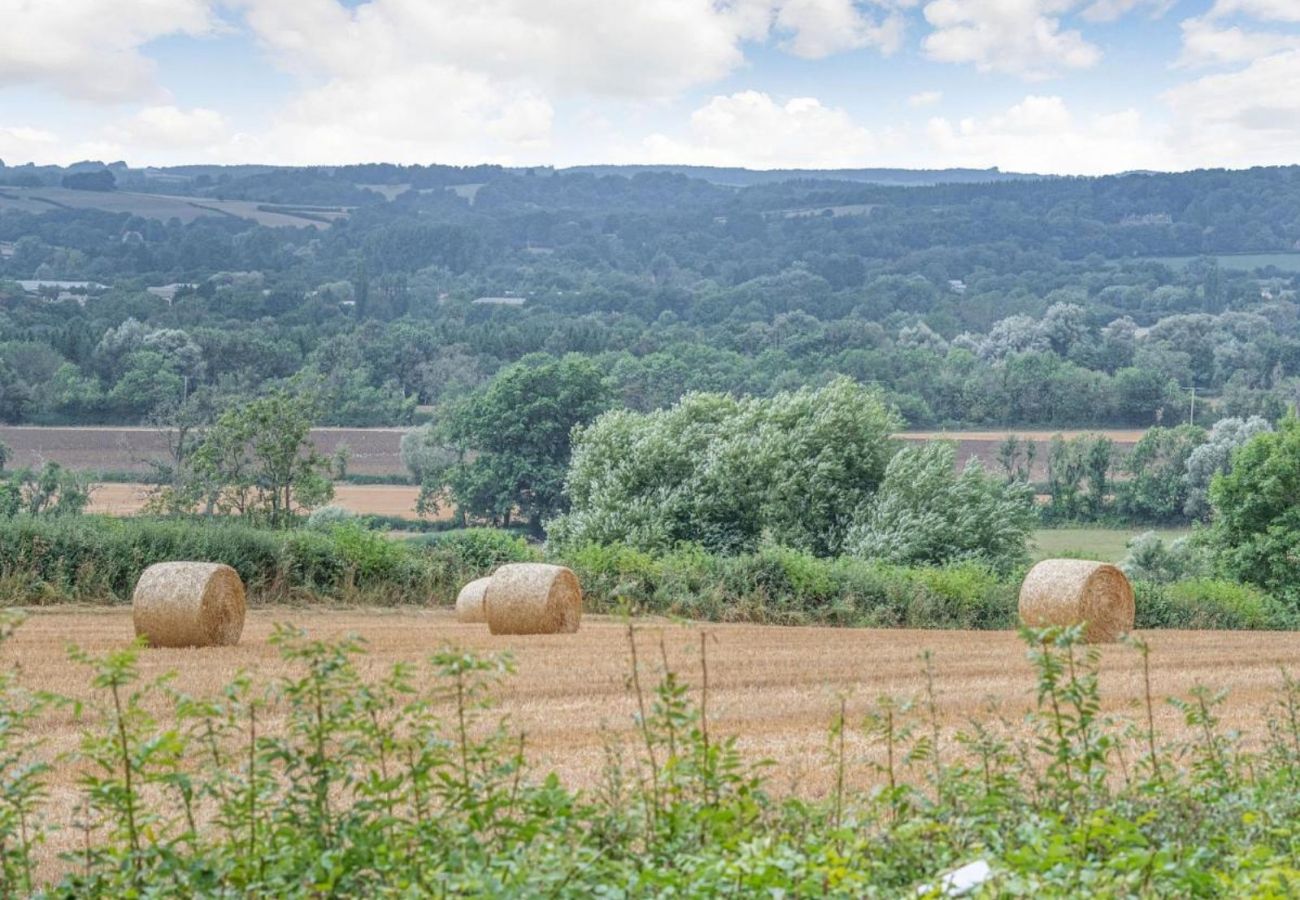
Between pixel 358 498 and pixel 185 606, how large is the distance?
50.5 metres

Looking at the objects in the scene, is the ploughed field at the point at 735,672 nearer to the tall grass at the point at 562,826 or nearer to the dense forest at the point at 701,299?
A: the tall grass at the point at 562,826

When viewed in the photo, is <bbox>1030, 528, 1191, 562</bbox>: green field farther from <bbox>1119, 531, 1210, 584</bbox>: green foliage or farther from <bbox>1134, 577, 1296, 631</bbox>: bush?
<bbox>1134, 577, 1296, 631</bbox>: bush

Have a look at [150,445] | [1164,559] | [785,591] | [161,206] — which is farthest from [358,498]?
[161,206]

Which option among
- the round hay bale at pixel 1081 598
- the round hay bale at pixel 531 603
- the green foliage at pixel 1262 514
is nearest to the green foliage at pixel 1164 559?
the green foliage at pixel 1262 514

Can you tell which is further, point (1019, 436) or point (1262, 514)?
point (1019, 436)

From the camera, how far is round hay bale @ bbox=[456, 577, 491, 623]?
21.7 metres

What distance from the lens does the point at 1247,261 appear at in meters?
156

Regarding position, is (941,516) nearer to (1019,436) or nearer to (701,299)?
(1019,436)

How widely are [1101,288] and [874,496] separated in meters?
114

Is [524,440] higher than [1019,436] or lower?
higher

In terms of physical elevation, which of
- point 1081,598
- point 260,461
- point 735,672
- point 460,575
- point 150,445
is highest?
point 735,672

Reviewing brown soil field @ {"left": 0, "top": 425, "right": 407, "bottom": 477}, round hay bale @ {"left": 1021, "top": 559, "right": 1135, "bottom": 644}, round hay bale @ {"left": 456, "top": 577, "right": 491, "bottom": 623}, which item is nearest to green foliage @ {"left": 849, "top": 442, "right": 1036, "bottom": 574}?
round hay bale @ {"left": 1021, "top": 559, "right": 1135, "bottom": 644}

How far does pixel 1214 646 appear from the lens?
67.5 ft

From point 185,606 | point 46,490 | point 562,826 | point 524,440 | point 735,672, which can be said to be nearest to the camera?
point 562,826
